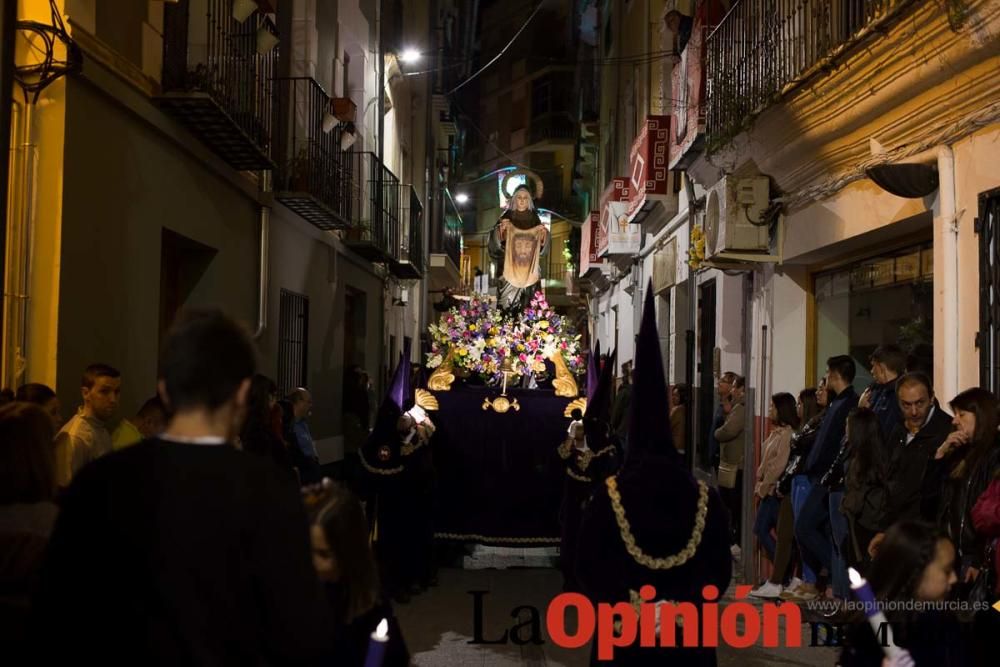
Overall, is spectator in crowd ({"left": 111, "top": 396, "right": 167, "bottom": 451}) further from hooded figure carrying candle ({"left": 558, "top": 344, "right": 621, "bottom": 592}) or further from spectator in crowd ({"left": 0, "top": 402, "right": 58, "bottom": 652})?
hooded figure carrying candle ({"left": 558, "top": 344, "right": 621, "bottom": 592})

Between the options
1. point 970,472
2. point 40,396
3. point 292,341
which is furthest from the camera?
point 292,341

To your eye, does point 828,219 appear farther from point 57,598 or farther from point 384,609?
point 57,598

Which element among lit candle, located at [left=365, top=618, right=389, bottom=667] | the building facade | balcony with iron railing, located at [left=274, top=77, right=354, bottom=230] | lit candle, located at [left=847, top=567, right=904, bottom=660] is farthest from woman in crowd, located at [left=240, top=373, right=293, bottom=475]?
balcony with iron railing, located at [left=274, top=77, right=354, bottom=230]

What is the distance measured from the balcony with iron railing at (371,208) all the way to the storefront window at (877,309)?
7.56 meters

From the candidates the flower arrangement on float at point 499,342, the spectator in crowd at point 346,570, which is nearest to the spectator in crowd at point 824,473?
the flower arrangement on float at point 499,342

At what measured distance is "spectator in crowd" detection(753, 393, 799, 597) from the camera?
Result: 847 cm

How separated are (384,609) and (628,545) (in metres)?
1.38

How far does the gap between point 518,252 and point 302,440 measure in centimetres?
452

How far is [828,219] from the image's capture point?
8469mm

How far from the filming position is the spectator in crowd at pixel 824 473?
737 cm

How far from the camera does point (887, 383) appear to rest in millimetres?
6801

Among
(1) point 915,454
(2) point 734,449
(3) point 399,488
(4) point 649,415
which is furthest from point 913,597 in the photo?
(2) point 734,449

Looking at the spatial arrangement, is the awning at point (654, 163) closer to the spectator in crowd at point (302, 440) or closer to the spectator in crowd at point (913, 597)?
the spectator in crowd at point (302, 440)

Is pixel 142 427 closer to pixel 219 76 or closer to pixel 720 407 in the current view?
pixel 219 76
